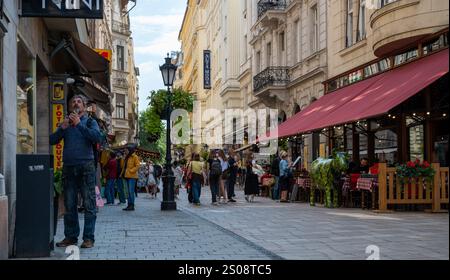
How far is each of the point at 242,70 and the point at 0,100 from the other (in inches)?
1414

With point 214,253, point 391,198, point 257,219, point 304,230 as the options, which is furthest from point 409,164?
point 214,253

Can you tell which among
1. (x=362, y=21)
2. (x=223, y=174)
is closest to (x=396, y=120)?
(x=362, y=21)

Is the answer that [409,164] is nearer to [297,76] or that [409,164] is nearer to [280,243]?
[280,243]

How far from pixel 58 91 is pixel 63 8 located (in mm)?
4775

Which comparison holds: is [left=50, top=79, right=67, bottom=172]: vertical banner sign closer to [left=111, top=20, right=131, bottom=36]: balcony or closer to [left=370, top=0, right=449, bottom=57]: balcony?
[left=370, top=0, right=449, bottom=57]: balcony

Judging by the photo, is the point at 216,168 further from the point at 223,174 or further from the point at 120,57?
the point at 120,57

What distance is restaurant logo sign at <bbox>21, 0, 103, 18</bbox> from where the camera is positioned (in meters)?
8.84

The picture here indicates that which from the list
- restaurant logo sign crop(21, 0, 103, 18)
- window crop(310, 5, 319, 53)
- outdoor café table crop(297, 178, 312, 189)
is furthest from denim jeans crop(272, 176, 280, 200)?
restaurant logo sign crop(21, 0, 103, 18)

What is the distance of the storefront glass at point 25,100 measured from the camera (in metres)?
9.63

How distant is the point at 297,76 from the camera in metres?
28.3

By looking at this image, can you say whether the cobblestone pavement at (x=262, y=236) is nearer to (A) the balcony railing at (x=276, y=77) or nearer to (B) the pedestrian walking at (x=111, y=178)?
(B) the pedestrian walking at (x=111, y=178)

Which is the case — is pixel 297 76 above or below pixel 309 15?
below

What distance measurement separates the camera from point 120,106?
173ft

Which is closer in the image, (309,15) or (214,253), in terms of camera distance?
(214,253)
